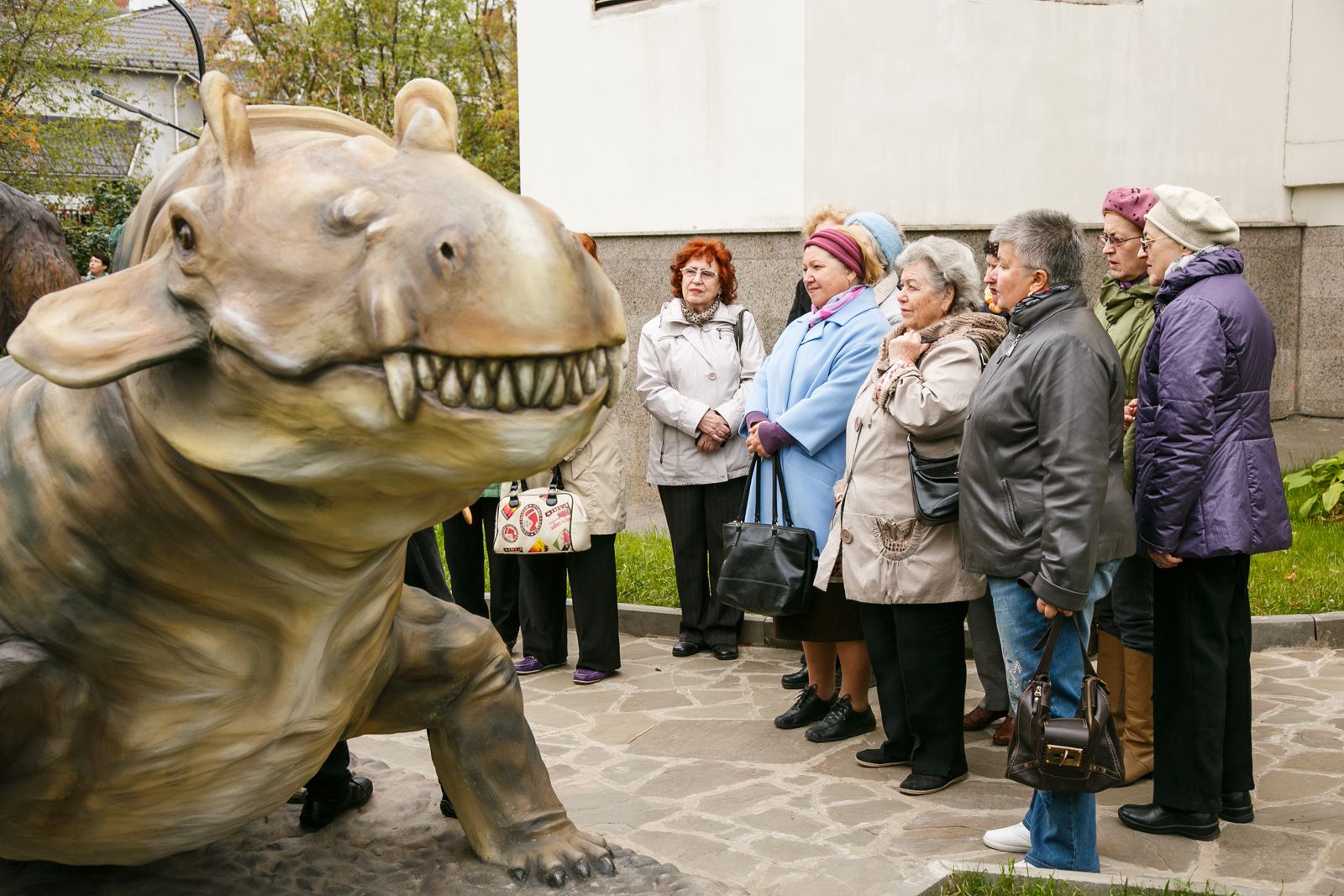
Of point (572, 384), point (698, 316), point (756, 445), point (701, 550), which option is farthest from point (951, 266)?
point (572, 384)

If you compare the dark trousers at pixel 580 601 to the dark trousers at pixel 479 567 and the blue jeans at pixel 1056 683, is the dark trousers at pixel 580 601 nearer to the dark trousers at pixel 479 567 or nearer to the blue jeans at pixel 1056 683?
the dark trousers at pixel 479 567

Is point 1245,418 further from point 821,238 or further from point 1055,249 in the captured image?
point 821,238

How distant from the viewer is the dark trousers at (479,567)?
24.2 ft

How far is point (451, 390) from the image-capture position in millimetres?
1631

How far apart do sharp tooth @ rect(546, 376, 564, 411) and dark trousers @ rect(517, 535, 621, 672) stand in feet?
17.7

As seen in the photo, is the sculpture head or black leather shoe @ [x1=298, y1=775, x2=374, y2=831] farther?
black leather shoe @ [x1=298, y1=775, x2=374, y2=831]

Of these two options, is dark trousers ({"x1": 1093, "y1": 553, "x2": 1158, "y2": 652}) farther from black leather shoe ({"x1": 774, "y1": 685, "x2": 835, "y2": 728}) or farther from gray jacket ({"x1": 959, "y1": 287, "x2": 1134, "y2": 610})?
black leather shoe ({"x1": 774, "y1": 685, "x2": 835, "y2": 728})

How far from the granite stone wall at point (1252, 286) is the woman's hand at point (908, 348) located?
198 inches

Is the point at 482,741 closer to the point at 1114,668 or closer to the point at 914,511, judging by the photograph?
the point at 914,511

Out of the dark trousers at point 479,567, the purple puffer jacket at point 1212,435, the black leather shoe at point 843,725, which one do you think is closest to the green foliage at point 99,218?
the dark trousers at point 479,567

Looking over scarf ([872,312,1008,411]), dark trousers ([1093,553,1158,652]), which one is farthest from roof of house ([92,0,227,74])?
dark trousers ([1093,553,1158,652])

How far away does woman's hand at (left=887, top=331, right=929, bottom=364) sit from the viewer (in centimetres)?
540

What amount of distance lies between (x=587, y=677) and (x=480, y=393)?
222 inches

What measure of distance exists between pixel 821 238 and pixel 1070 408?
217 cm
